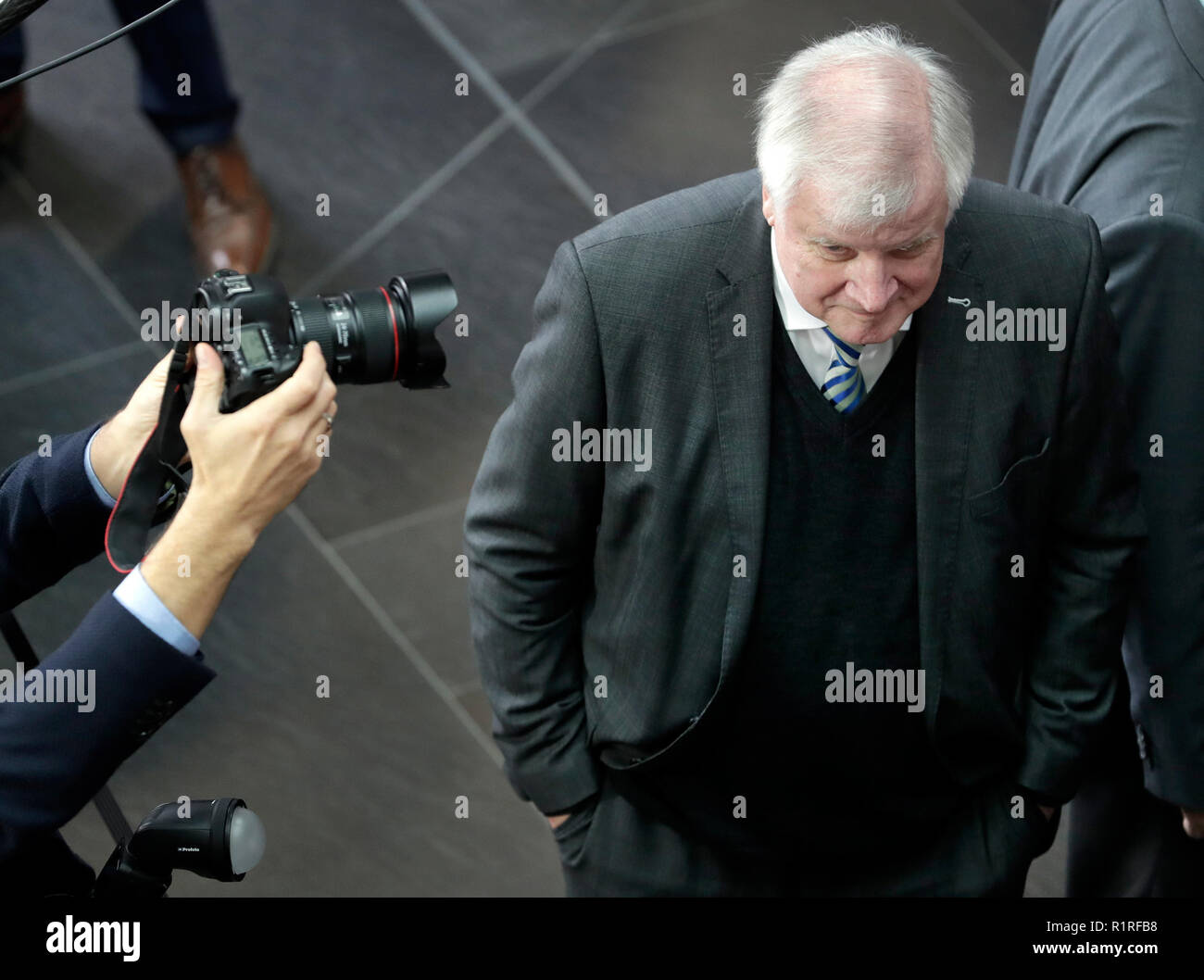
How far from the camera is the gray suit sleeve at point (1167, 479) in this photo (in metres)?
1.55

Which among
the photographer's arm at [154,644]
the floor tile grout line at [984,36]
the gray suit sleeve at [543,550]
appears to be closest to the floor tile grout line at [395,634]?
the gray suit sleeve at [543,550]

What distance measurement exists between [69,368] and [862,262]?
2.00 m

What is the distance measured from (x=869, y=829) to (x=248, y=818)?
2.43 ft

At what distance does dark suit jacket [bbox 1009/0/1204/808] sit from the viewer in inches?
61.4

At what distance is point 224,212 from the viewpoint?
2.95m

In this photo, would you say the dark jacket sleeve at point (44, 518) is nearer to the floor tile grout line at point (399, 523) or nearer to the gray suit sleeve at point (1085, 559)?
Answer: the gray suit sleeve at point (1085, 559)

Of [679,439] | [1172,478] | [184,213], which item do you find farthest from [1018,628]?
[184,213]

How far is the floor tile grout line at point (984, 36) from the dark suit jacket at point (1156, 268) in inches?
58.4

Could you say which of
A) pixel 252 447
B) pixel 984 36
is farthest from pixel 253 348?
pixel 984 36

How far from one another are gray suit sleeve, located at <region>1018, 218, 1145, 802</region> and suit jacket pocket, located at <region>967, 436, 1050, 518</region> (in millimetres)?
39

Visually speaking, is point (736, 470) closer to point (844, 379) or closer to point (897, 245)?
point (844, 379)

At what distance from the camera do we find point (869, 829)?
1700 mm

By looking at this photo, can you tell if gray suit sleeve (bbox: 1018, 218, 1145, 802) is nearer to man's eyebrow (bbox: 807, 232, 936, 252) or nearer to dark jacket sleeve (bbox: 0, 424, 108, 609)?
man's eyebrow (bbox: 807, 232, 936, 252)
